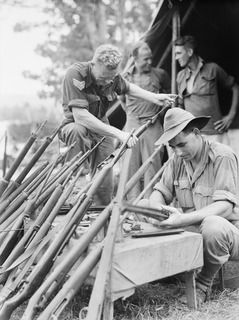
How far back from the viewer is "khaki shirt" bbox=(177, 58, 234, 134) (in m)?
6.36

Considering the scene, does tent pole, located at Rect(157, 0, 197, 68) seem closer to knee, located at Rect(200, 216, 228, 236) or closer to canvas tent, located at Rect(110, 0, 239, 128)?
canvas tent, located at Rect(110, 0, 239, 128)

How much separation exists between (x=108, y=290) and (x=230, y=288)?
143cm

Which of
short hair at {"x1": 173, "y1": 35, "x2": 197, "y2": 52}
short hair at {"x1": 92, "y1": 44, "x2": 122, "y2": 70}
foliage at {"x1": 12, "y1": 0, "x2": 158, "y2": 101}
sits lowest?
foliage at {"x1": 12, "y1": 0, "x2": 158, "y2": 101}

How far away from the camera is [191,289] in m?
3.43

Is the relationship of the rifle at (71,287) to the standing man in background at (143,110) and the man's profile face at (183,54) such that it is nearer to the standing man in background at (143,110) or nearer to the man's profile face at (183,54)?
the standing man in background at (143,110)

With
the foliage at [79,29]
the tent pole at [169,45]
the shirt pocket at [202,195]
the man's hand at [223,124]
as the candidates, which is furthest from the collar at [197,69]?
the foliage at [79,29]

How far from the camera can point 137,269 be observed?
3047 millimetres

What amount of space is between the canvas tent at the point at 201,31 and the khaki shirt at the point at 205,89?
0.33 meters

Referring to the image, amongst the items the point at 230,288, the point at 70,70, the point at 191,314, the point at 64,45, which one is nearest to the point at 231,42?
the point at 70,70

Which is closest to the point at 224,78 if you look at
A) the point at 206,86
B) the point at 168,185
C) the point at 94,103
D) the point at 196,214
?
the point at 206,86

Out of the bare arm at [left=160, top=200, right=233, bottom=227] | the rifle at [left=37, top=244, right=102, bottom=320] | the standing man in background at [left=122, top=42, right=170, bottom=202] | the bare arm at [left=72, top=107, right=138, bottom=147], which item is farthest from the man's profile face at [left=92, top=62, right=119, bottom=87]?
the rifle at [left=37, top=244, right=102, bottom=320]

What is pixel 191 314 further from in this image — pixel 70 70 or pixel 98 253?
pixel 70 70

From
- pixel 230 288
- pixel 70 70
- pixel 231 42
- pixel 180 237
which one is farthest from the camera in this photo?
pixel 231 42

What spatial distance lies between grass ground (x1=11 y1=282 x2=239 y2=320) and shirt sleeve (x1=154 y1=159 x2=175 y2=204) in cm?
78
